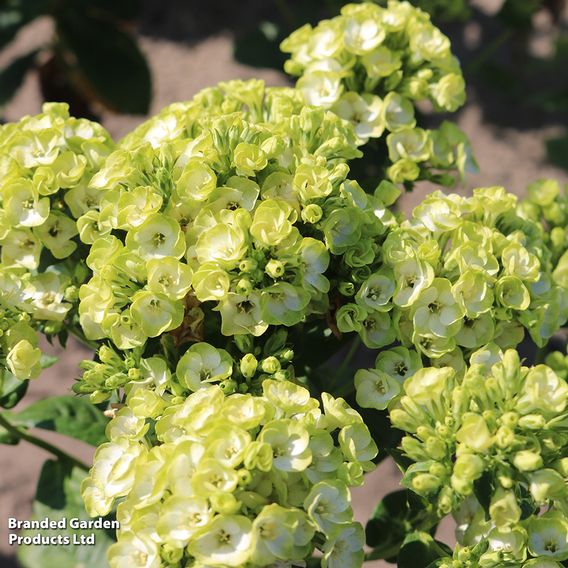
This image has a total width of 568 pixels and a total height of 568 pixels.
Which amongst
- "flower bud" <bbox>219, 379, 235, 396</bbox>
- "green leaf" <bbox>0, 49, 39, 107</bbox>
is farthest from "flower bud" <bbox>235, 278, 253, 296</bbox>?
"green leaf" <bbox>0, 49, 39, 107</bbox>

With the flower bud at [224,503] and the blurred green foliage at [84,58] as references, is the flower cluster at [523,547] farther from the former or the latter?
the blurred green foliage at [84,58]

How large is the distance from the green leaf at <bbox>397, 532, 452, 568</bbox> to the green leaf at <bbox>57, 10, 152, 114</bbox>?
1845mm

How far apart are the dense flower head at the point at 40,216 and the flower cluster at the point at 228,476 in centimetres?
22

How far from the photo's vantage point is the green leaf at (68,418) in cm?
138

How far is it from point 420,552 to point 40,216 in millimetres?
705

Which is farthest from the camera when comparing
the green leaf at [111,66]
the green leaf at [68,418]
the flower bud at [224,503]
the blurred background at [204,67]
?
the green leaf at [111,66]

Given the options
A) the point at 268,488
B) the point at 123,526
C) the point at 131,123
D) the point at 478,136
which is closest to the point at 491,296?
the point at 268,488

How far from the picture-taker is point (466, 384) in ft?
3.22

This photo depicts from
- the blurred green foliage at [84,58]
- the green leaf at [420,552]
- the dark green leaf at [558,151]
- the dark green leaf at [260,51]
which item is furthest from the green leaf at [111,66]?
the green leaf at [420,552]

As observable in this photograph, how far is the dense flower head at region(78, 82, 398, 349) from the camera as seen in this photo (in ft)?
3.34

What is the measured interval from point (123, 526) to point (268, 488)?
0.19 metres

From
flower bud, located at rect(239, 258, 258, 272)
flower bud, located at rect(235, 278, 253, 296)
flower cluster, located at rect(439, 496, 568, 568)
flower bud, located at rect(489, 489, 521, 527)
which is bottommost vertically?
flower cluster, located at rect(439, 496, 568, 568)

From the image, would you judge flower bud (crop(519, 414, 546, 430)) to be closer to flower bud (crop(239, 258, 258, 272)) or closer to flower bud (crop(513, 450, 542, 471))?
flower bud (crop(513, 450, 542, 471))

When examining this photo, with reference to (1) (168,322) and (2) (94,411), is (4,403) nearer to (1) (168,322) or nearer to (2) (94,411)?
(2) (94,411)
